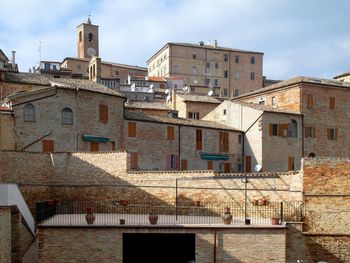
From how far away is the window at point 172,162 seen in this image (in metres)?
38.2

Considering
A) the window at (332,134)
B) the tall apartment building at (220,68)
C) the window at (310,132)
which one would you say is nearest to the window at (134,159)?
the window at (310,132)

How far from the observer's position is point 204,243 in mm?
23031

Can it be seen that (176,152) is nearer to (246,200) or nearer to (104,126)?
(104,126)

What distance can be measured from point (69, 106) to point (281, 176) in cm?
1714

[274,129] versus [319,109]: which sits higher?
[319,109]

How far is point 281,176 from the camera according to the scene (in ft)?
88.1

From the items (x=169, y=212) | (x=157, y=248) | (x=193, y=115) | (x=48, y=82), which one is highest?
(x=48, y=82)

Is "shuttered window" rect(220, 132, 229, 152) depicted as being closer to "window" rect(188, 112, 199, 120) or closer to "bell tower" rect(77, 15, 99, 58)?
"window" rect(188, 112, 199, 120)

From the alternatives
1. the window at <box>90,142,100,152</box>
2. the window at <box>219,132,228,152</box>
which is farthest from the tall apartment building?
the window at <box>90,142,100,152</box>

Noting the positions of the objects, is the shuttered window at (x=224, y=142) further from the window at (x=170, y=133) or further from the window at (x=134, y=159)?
the window at (x=134, y=159)

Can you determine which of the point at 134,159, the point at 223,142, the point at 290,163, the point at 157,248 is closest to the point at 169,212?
the point at 157,248

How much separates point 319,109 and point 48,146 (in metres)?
26.6

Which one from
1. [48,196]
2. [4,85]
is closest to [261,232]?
[48,196]

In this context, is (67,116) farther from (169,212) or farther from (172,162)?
(169,212)
